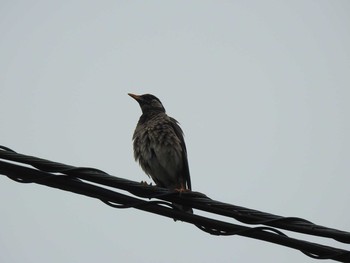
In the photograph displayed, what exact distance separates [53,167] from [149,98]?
17.7 ft

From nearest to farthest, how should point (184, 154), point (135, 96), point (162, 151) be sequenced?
point (162, 151), point (184, 154), point (135, 96)

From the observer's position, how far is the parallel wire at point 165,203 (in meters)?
3.65

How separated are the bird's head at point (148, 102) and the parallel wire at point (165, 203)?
4.83 m

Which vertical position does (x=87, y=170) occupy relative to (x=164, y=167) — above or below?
below

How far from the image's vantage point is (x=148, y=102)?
29.5 ft

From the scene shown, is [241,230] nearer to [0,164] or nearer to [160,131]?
[0,164]

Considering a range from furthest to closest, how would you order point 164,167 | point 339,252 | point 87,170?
point 164,167, point 87,170, point 339,252

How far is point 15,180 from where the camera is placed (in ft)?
12.5

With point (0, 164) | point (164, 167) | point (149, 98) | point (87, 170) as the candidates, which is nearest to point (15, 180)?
point (0, 164)

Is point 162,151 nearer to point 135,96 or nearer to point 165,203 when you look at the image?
point 135,96

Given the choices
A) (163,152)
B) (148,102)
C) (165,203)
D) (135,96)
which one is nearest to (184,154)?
(163,152)

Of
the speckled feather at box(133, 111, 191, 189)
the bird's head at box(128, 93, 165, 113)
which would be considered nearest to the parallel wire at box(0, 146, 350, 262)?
the speckled feather at box(133, 111, 191, 189)

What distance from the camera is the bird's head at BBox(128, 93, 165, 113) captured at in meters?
8.80

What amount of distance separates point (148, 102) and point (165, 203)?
202 inches
